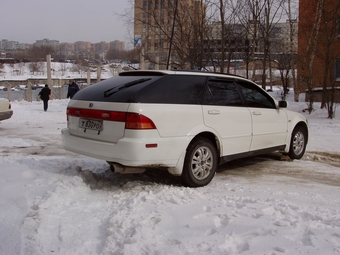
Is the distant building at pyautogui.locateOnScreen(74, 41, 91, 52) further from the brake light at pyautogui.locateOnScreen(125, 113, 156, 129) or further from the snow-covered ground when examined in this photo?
the brake light at pyautogui.locateOnScreen(125, 113, 156, 129)

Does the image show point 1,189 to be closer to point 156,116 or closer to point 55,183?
point 55,183

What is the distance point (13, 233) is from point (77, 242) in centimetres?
71

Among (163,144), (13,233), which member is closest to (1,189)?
(13,233)

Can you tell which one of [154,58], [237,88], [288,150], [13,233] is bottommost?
[13,233]

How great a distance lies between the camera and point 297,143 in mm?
6883

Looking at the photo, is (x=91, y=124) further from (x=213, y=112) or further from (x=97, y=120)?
(x=213, y=112)

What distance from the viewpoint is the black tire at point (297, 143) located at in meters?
6.77

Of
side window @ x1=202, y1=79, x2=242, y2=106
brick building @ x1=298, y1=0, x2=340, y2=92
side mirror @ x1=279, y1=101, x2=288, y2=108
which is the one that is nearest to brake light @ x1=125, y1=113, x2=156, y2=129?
side window @ x1=202, y1=79, x2=242, y2=106

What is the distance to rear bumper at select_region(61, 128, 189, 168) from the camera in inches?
167

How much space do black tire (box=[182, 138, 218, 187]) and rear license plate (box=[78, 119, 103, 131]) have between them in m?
1.23

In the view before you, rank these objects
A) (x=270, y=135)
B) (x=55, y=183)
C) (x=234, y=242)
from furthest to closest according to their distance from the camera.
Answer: (x=270, y=135) < (x=55, y=183) < (x=234, y=242)

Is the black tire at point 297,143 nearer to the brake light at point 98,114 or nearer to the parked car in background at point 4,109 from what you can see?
the brake light at point 98,114

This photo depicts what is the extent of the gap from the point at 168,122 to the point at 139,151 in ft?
1.81

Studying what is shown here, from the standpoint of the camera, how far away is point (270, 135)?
20.0 feet
